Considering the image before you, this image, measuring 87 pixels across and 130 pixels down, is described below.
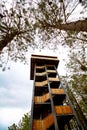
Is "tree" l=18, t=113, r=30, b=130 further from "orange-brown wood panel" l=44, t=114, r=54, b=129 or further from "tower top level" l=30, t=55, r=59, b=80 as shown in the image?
"orange-brown wood panel" l=44, t=114, r=54, b=129

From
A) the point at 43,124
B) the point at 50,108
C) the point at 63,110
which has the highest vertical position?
the point at 50,108

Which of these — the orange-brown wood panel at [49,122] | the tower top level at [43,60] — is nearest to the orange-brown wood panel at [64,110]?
the orange-brown wood panel at [49,122]

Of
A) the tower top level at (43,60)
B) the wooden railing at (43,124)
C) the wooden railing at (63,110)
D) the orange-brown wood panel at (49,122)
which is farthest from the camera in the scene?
the tower top level at (43,60)

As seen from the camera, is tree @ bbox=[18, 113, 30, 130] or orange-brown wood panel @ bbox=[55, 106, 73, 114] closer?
orange-brown wood panel @ bbox=[55, 106, 73, 114]

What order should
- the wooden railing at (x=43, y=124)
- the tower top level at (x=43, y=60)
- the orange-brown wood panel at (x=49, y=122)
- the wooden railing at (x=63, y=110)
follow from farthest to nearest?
the tower top level at (x=43, y=60), the wooden railing at (x=63, y=110), the orange-brown wood panel at (x=49, y=122), the wooden railing at (x=43, y=124)

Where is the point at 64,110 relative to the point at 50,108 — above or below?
below

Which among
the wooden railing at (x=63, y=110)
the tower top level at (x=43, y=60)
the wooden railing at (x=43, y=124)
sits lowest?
the wooden railing at (x=43, y=124)

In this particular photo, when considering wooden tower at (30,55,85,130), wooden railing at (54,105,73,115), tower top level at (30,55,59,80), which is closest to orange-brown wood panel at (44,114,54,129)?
wooden tower at (30,55,85,130)

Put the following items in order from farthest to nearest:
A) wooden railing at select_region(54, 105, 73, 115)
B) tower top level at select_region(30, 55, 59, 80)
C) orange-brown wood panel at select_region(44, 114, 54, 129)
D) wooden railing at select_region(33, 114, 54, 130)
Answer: tower top level at select_region(30, 55, 59, 80) → wooden railing at select_region(54, 105, 73, 115) → orange-brown wood panel at select_region(44, 114, 54, 129) → wooden railing at select_region(33, 114, 54, 130)

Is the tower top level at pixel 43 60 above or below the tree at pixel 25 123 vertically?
above

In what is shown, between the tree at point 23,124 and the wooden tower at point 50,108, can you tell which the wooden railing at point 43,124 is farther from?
the tree at point 23,124

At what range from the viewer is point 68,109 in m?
11.8

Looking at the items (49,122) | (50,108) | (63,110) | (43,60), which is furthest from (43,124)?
(43,60)

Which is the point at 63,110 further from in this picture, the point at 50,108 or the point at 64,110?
the point at 50,108
